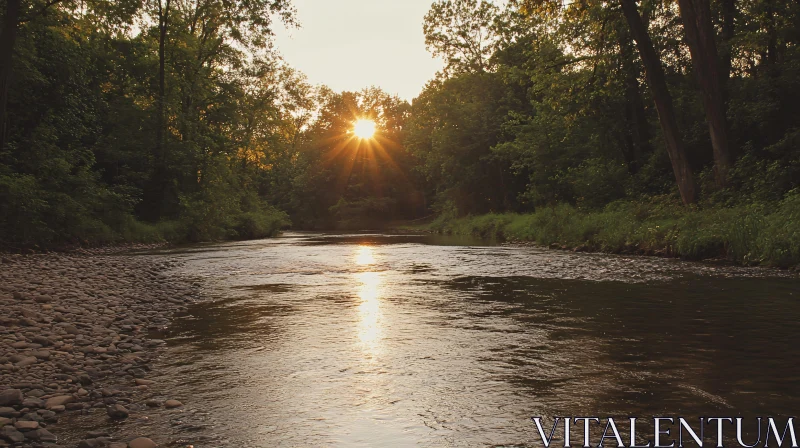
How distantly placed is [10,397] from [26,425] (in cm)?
67

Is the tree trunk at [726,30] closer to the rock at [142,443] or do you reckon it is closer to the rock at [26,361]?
the rock at [26,361]

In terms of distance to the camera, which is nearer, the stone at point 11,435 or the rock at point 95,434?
the stone at point 11,435

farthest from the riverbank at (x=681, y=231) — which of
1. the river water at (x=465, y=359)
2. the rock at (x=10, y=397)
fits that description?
the rock at (x=10, y=397)

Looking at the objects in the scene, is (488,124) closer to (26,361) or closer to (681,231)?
(681,231)

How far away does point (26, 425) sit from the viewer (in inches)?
179

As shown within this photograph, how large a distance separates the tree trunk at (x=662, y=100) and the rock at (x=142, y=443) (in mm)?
21650

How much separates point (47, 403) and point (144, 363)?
5.23ft

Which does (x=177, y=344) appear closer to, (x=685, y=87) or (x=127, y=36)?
(x=685, y=87)

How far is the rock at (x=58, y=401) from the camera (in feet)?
16.5

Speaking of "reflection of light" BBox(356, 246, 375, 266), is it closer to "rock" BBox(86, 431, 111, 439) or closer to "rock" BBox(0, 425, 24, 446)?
"rock" BBox(86, 431, 111, 439)

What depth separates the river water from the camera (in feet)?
15.8

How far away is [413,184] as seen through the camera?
3044 inches

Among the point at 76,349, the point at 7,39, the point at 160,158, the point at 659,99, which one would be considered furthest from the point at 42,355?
the point at 160,158

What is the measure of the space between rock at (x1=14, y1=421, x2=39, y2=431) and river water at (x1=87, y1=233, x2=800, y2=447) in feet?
2.74
